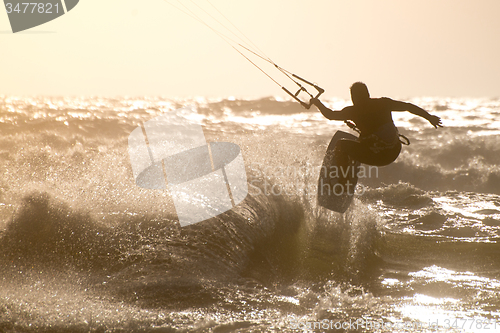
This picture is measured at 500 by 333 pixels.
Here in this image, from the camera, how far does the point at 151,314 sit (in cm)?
412

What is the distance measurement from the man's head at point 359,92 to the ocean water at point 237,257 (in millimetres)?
1982

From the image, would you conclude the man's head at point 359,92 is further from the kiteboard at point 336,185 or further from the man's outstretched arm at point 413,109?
the kiteboard at point 336,185

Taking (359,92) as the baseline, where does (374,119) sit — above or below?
below

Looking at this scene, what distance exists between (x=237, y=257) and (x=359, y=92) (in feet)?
8.61

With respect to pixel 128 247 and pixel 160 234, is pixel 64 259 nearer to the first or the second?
pixel 128 247

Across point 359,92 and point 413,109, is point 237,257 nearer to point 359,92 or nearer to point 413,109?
point 359,92

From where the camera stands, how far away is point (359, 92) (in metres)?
5.49

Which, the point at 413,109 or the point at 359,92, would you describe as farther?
the point at 359,92

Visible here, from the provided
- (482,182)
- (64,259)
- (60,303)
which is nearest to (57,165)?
(64,259)

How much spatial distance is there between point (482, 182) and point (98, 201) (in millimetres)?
9366
